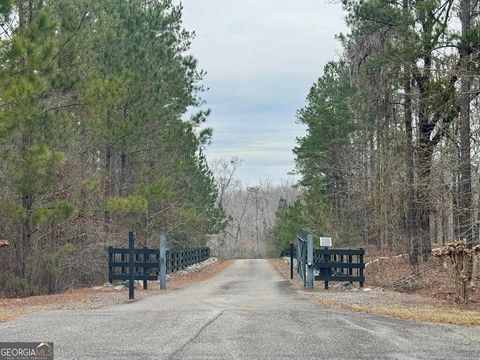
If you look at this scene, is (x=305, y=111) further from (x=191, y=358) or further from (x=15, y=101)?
(x=191, y=358)

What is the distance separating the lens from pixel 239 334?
7.70 metres

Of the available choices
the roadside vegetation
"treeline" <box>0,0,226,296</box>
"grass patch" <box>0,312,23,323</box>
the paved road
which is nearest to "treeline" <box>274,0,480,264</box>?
the roadside vegetation

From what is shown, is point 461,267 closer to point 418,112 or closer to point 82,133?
point 418,112

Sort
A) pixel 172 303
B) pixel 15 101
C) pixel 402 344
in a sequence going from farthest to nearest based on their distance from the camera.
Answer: pixel 15 101, pixel 172 303, pixel 402 344

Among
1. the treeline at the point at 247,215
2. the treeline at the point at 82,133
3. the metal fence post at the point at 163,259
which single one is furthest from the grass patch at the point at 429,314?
the treeline at the point at 247,215

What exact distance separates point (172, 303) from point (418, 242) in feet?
35.7

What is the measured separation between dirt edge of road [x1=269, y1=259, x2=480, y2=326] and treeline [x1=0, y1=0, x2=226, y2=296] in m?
8.21

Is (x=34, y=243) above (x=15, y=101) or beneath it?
beneath

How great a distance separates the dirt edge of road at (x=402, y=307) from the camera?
9.20 metres

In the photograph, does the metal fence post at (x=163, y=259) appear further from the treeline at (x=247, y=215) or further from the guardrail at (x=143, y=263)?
the treeline at (x=247, y=215)

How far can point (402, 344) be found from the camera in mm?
7047

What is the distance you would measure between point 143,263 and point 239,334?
9.67m

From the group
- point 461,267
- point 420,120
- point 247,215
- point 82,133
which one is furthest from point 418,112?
point 247,215

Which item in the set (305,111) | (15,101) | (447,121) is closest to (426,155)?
(447,121)
